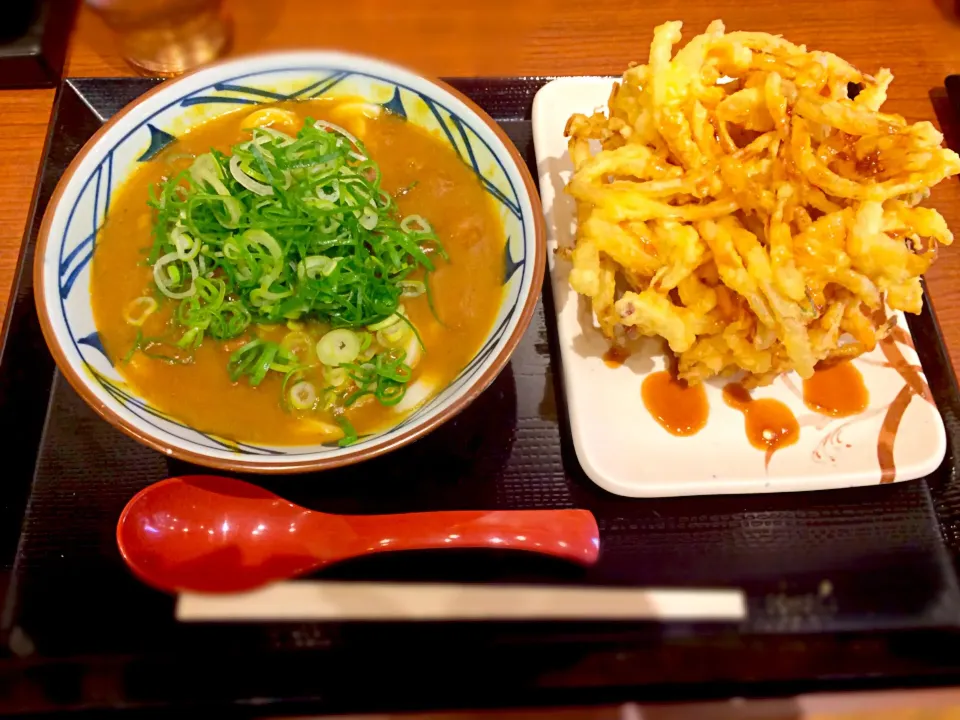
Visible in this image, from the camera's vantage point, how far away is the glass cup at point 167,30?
6.90 feet

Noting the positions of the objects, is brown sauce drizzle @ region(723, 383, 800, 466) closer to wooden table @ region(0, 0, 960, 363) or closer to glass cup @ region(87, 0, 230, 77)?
wooden table @ region(0, 0, 960, 363)

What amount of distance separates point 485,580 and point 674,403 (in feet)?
1.92

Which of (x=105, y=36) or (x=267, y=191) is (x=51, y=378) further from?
(x=105, y=36)

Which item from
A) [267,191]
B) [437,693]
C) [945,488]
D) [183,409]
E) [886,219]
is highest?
[886,219]

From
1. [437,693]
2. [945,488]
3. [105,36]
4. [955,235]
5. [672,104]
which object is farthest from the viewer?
[105,36]

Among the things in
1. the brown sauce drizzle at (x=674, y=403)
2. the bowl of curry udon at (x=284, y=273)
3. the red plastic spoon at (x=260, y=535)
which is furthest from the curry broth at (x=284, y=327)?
the brown sauce drizzle at (x=674, y=403)

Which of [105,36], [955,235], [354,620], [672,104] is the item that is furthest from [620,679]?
[105,36]

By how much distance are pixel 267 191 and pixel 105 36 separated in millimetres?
1119

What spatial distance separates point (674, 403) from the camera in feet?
5.25

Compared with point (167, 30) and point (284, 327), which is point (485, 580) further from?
point (167, 30)

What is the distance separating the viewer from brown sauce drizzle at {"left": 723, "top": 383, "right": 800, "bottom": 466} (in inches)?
61.2

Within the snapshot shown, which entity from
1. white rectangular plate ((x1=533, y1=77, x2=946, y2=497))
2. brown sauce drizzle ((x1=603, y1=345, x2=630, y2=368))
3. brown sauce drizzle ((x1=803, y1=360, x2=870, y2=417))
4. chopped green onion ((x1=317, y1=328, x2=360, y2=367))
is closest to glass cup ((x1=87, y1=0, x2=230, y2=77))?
chopped green onion ((x1=317, y1=328, x2=360, y2=367))

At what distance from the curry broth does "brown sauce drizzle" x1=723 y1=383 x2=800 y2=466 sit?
2.04ft

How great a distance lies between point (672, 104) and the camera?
1.44 metres
